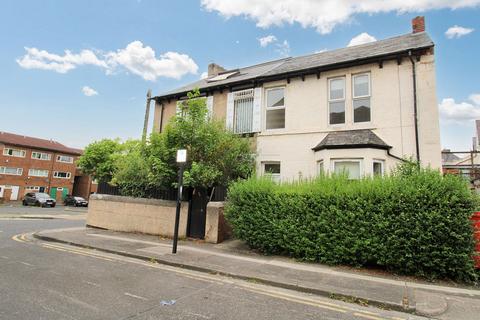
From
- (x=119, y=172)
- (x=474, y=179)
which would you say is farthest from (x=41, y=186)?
(x=474, y=179)

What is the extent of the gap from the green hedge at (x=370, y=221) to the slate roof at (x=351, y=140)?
2.35 m

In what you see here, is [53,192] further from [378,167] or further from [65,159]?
[378,167]

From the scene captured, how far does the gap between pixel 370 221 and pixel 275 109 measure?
7265 millimetres

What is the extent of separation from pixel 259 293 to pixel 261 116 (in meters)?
8.77

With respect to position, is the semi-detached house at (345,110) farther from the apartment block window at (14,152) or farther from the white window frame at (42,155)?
the white window frame at (42,155)

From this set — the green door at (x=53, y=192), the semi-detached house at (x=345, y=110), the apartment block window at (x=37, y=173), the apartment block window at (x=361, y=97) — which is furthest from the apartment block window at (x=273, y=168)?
the green door at (x=53, y=192)

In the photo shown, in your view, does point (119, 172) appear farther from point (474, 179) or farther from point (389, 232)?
point (474, 179)

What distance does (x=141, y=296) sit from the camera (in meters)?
4.87

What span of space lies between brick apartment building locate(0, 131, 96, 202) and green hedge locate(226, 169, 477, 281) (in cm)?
4532

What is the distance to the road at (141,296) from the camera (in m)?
4.20

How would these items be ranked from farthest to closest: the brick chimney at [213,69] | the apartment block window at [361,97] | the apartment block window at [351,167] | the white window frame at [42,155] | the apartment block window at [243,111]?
1. the white window frame at [42,155]
2. the brick chimney at [213,69]
3. the apartment block window at [243,111]
4. the apartment block window at [361,97]
5. the apartment block window at [351,167]

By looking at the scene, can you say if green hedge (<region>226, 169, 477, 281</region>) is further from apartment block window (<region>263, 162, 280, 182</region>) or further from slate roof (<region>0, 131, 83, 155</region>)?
slate roof (<region>0, 131, 83, 155</region>)

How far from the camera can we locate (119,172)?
12484mm

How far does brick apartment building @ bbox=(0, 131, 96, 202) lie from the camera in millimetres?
40375
